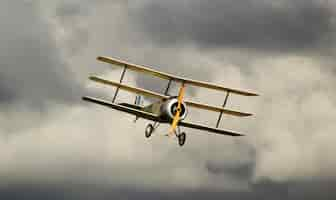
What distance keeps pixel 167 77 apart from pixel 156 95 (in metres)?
2.03

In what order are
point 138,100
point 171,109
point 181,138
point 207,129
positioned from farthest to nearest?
point 138,100 < point 207,129 < point 181,138 < point 171,109

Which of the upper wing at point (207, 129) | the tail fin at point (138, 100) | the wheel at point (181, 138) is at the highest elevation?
the tail fin at point (138, 100)

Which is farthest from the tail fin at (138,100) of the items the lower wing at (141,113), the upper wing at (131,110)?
the upper wing at (131,110)

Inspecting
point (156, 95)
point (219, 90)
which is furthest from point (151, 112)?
point (219, 90)

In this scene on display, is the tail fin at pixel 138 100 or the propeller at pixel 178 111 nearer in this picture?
the propeller at pixel 178 111

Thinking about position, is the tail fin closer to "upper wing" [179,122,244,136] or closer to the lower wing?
the lower wing

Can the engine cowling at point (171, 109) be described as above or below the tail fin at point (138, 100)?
below

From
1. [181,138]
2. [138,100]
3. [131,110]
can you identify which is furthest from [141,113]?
[138,100]

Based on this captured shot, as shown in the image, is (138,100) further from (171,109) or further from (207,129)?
(171,109)

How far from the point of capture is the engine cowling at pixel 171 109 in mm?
82188

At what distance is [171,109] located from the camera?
82.2 m

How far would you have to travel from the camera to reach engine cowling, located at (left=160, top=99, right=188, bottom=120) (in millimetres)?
82188

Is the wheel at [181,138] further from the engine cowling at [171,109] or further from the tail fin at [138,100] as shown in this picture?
the tail fin at [138,100]

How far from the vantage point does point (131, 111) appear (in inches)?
3250
